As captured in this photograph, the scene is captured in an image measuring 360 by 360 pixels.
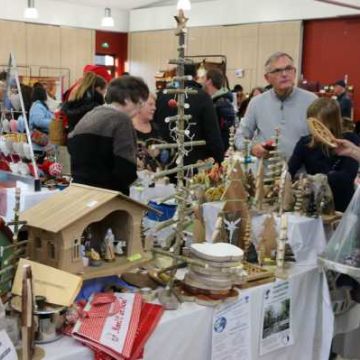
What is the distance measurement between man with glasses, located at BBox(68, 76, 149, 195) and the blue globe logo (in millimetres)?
1018

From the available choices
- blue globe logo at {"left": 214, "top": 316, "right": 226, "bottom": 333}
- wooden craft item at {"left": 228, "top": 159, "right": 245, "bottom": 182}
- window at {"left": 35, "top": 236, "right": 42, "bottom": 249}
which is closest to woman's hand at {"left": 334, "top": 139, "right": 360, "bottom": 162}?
wooden craft item at {"left": 228, "top": 159, "right": 245, "bottom": 182}

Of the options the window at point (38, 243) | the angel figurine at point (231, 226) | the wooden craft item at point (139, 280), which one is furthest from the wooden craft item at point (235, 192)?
the window at point (38, 243)

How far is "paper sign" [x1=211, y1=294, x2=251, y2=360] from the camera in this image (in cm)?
187

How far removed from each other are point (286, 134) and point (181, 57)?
1.65 meters

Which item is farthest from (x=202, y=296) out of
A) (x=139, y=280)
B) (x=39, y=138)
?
(x=39, y=138)

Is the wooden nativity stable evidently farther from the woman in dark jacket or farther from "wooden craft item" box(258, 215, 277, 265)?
the woman in dark jacket

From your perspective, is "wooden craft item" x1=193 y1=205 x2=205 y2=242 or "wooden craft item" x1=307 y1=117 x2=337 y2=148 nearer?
"wooden craft item" x1=193 y1=205 x2=205 y2=242

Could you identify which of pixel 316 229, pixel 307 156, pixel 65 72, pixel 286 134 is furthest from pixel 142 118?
pixel 65 72

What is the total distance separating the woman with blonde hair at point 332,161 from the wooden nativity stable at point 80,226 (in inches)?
47.4

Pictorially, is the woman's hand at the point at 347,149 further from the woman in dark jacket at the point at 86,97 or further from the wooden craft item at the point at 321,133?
the woman in dark jacket at the point at 86,97

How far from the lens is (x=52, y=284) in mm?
1569

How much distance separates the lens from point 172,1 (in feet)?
38.0

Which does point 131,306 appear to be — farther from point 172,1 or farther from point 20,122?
point 172,1

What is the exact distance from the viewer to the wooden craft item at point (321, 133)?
2.54 meters
